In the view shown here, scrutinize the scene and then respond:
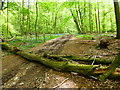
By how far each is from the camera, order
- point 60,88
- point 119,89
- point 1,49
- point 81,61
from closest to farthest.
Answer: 1. point 119,89
2. point 60,88
3. point 81,61
4. point 1,49

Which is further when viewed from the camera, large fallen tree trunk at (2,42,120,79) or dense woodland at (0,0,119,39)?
dense woodland at (0,0,119,39)

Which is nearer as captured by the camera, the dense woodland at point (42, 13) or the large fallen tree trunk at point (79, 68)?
the large fallen tree trunk at point (79, 68)

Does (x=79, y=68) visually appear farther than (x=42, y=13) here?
No

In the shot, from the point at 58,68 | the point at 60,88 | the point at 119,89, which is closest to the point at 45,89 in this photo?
the point at 60,88

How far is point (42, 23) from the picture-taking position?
1730cm

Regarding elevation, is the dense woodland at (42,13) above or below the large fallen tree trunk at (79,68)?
above

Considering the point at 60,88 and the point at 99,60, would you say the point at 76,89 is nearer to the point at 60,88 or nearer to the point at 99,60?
the point at 60,88

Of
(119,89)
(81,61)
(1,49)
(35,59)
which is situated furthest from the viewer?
(1,49)

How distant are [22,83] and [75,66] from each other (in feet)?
7.63

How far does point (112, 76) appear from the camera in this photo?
3523 millimetres

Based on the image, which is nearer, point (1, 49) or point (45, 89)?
point (45, 89)

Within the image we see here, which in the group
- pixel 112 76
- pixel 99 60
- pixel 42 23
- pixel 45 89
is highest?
pixel 42 23

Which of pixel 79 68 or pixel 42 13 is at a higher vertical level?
pixel 42 13

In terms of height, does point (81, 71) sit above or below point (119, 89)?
above
